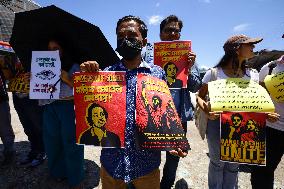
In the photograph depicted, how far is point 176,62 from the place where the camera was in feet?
10.7

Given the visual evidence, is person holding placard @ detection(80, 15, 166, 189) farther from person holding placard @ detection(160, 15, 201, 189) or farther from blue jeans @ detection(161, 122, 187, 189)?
blue jeans @ detection(161, 122, 187, 189)

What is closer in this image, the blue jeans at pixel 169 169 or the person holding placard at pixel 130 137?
the person holding placard at pixel 130 137

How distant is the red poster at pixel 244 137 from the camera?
274cm

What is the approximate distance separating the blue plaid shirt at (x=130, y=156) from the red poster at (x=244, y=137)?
93cm

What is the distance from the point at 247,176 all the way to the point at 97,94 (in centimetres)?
382

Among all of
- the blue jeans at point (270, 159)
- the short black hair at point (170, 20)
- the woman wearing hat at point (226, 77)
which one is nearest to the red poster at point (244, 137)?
the woman wearing hat at point (226, 77)

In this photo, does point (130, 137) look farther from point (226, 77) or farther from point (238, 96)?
point (226, 77)

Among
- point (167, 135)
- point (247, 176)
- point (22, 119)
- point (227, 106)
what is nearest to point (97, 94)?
point (167, 135)

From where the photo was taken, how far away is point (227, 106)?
2.78 metres

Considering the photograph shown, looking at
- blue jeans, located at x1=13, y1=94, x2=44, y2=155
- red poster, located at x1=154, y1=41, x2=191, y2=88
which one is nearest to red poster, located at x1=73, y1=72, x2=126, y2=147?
red poster, located at x1=154, y1=41, x2=191, y2=88

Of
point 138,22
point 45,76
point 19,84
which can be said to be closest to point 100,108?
point 138,22

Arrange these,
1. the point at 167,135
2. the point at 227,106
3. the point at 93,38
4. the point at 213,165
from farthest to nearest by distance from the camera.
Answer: the point at 213,165
the point at 93,38
the point at 227,106
the point at 167,135

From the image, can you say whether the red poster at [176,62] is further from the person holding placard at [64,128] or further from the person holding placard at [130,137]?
the person holding placard at [64,128]

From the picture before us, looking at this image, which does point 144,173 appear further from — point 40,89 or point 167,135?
point 40,89
